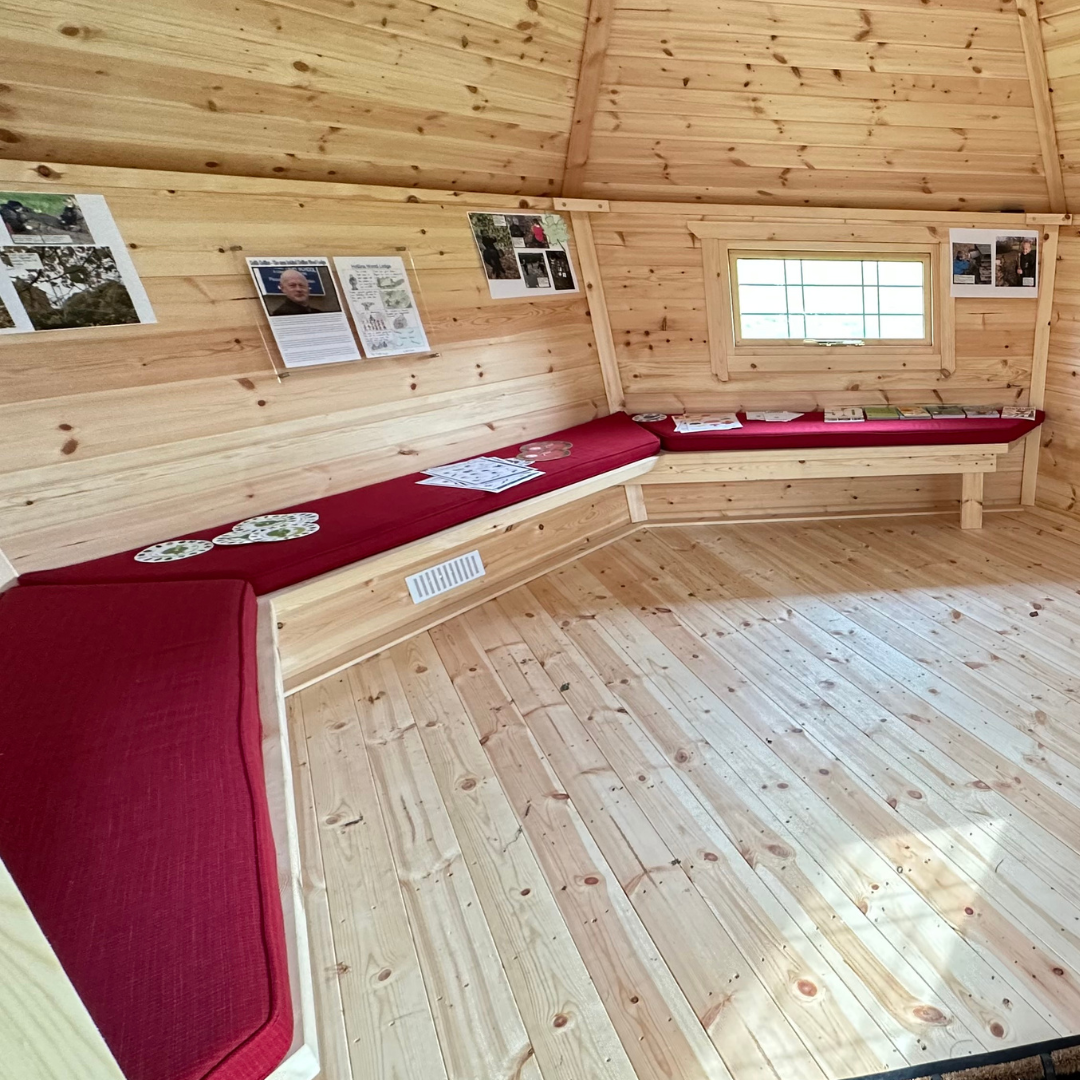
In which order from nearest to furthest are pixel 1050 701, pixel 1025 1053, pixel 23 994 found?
pixel 23 994
pixel 1025 1053
pixel 1050 701

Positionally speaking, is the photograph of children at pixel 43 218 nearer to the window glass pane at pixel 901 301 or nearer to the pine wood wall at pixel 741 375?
the pine wood wall at pixel 741 375

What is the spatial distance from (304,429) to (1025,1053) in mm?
2721

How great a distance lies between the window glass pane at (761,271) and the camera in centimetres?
353

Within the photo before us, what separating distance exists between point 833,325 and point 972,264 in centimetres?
70

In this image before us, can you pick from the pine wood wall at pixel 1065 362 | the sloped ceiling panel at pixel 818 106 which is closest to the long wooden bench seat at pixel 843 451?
the pine wood wall at pixel 1065 362

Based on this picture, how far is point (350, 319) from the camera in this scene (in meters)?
2.73

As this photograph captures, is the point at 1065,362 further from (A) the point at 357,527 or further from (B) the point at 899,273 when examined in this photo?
(A) the point at 357,527

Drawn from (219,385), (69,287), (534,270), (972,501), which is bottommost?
(972,501)

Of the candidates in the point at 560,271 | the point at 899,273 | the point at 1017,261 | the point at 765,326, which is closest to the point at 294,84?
the point at 560,271

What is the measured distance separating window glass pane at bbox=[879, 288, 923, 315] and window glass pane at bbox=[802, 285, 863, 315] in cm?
13

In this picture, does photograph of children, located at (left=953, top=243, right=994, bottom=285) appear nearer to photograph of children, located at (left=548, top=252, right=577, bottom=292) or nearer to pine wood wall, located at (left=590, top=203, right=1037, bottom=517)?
pine wood wall, located at (left=590, top=203, right=1037, bottom=517)

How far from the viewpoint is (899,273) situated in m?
3.55

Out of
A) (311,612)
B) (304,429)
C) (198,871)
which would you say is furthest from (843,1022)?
(304,429)

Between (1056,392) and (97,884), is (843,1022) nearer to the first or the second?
(97,884)
